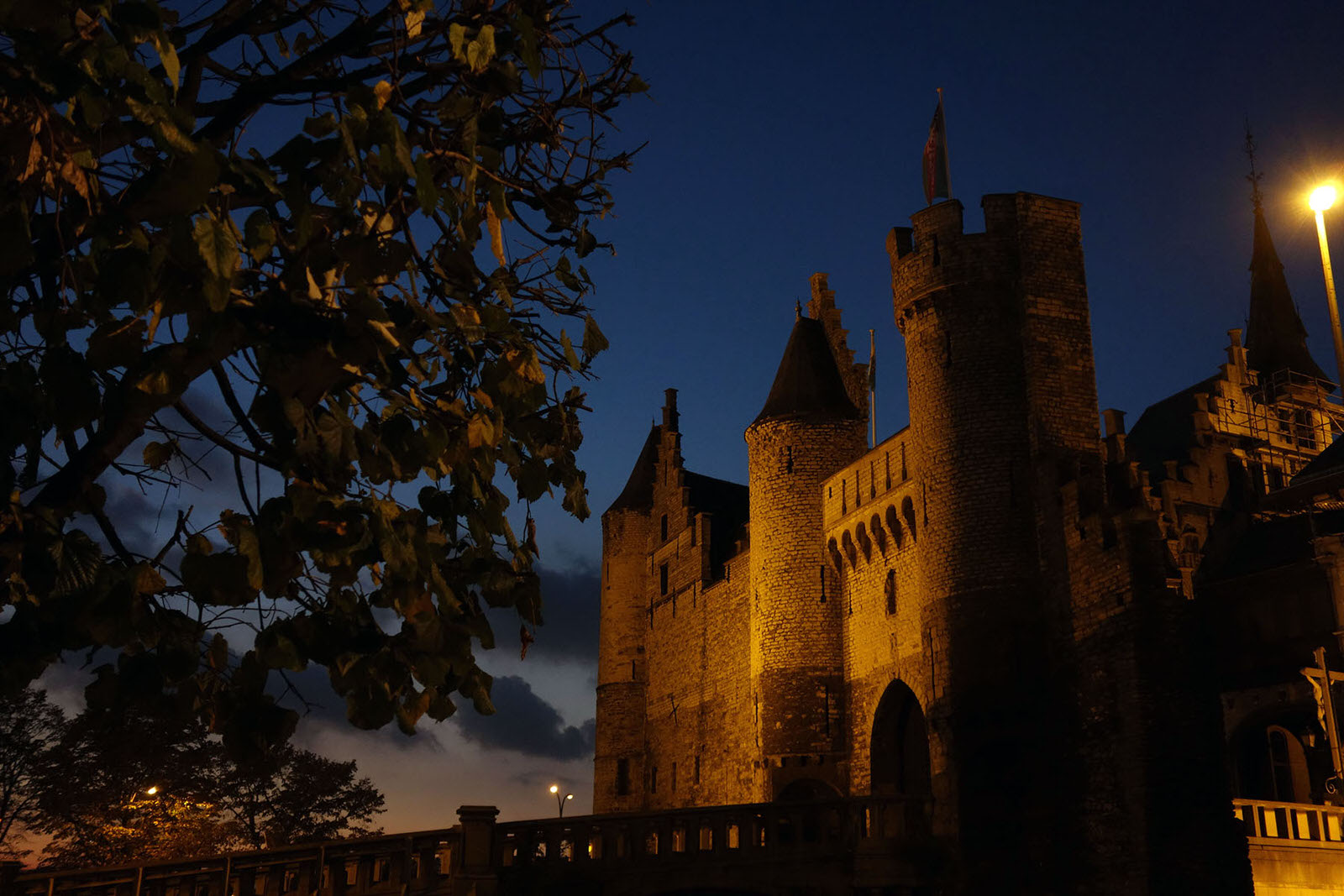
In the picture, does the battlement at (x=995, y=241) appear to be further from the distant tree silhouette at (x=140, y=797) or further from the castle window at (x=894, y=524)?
the distant tree silhouette at (x=140, y=797)

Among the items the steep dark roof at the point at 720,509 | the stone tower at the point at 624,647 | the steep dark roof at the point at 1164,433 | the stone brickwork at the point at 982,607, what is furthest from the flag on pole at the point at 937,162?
the stone tower at the point at 624,647

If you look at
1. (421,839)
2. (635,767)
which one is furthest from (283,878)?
(635,767)

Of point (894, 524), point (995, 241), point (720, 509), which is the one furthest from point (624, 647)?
point (995, 241)

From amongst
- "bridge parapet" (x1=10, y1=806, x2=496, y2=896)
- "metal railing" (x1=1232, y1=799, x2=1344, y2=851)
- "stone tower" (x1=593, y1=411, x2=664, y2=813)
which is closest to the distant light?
"metal railing" (x1=1232, y1=799, x2=1344, y2=851)

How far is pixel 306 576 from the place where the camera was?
4656 mm

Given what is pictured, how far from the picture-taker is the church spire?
122ft

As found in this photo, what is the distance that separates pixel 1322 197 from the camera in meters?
13.9

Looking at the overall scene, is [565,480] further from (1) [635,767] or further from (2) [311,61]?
(1) [635,767]

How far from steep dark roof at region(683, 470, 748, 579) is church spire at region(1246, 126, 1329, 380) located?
614 inches

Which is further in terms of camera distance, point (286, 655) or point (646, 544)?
point (646, 544)

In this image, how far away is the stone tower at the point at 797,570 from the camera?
1048 inches

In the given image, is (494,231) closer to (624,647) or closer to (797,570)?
(797,570)

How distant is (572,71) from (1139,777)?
16119 mm

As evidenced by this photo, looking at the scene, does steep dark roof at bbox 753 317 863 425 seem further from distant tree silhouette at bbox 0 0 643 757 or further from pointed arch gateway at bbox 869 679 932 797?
distant tree silhouette at bbox 0 0 643 757
